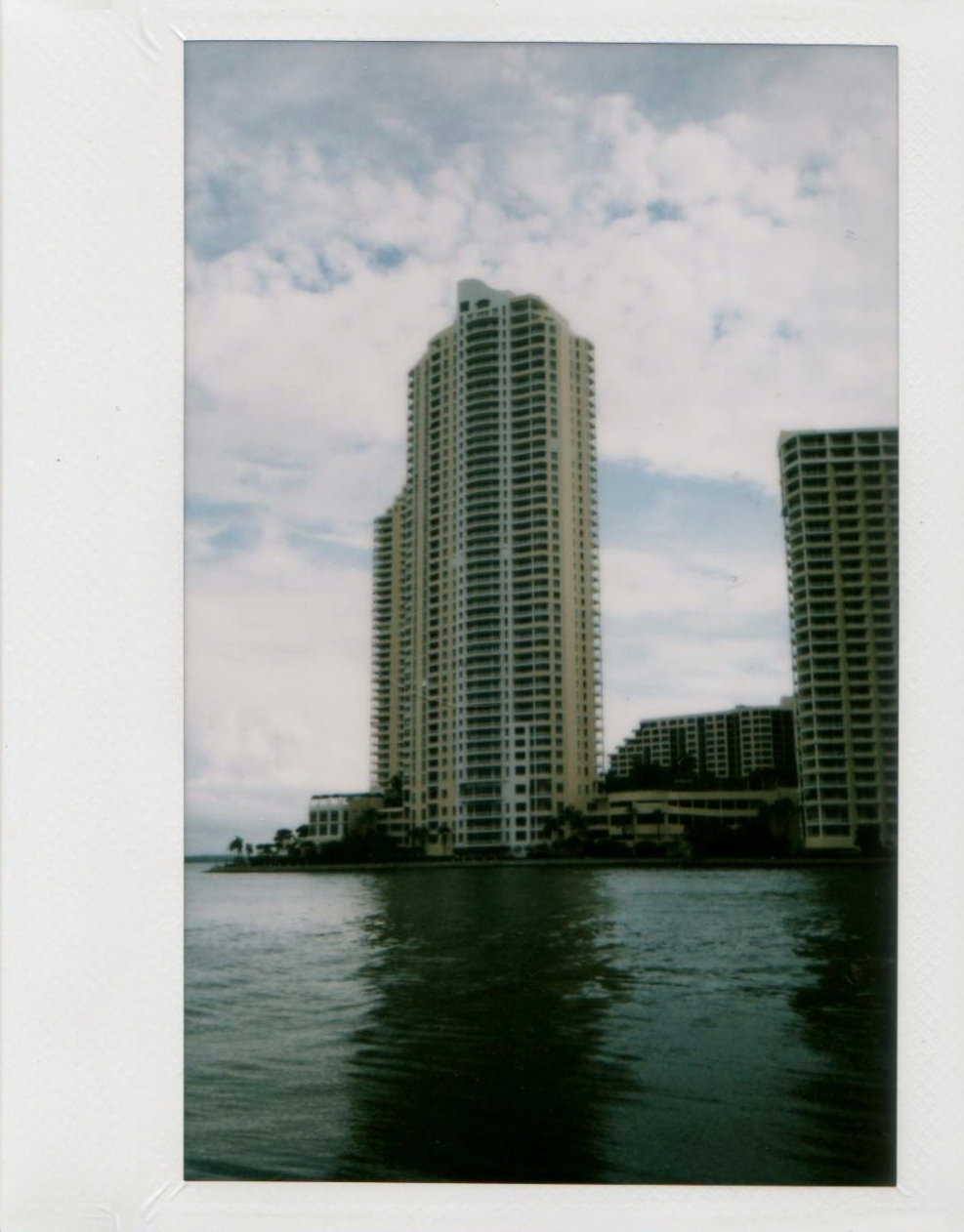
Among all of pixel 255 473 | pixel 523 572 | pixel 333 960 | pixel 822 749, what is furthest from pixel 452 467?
pixel 333 960

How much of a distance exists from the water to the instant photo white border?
0.24ft

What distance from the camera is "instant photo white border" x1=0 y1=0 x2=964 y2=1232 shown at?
1431 millimetres

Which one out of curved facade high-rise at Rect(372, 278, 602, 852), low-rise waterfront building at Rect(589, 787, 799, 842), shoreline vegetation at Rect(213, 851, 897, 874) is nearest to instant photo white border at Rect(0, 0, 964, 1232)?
curved facade high-rise at Rect(372, 278, 602, 852)

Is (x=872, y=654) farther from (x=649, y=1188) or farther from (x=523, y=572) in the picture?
(x=649, y=1188)

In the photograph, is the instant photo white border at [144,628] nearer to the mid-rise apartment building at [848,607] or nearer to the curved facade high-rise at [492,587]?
the mid-rise apartment building at [848,607]

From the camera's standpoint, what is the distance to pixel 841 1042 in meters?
1.69

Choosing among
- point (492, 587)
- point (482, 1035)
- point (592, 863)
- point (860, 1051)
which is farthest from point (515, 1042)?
point (492, 587)

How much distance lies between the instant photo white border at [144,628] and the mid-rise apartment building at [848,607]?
0.32 feet

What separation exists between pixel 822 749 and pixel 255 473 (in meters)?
1.35

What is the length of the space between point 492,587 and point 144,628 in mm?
1091

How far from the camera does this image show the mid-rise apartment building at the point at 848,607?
5.15 feet

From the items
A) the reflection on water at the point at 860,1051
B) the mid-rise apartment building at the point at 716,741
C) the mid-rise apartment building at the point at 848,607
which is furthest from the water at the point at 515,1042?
→ the mid-rise apartment building at the point at 716,741

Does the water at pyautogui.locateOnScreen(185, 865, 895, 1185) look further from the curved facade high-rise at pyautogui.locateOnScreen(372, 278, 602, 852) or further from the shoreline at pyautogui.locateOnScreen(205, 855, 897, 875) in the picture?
the curved facade high-rise at pyautogui.locateOnScreen(372, 278, 602, 852)

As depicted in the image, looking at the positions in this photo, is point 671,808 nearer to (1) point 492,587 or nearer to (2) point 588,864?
(2) point 588,864
